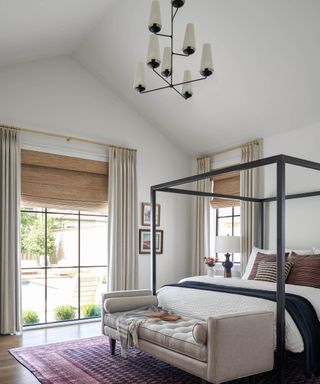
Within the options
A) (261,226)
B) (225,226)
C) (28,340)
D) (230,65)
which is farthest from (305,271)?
(28,340)

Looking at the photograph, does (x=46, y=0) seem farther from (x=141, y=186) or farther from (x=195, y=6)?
(x=141, y=186)

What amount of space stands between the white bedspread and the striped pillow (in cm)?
22

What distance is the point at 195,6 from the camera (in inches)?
185

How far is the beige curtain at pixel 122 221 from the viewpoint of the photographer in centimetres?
635

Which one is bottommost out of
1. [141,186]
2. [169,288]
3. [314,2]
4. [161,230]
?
[169,288]

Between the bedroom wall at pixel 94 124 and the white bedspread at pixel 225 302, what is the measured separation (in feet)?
7.34

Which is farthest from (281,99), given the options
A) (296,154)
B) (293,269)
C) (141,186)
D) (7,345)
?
(7,345)

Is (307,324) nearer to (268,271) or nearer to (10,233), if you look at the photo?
(268,271)

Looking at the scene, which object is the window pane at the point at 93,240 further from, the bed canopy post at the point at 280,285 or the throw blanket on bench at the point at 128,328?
the bed canopy post at the point at 280,285

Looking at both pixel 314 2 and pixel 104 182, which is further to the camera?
pixel 104 182

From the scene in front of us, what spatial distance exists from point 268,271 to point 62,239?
3.35m

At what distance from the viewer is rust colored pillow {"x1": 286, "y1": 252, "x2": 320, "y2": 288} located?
446 cm

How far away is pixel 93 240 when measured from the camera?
696 centimetres

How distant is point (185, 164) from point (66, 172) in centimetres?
232
